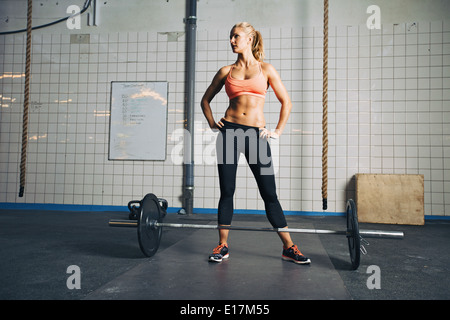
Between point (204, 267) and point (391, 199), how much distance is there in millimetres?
2687

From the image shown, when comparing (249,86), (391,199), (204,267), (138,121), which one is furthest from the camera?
(138,121)

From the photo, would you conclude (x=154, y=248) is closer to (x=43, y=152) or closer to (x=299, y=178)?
(x=299, y=178)

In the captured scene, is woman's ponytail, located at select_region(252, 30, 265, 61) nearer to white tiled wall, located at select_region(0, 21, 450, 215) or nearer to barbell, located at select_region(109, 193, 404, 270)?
barbell, located at select_region(109, 193, 404, 270)

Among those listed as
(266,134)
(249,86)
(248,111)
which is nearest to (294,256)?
(266,134)

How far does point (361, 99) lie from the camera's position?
4.00 meters

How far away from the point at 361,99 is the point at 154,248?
329 cm

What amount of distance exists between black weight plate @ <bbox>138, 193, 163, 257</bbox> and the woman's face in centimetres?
111

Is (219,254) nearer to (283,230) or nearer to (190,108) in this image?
(283,230)

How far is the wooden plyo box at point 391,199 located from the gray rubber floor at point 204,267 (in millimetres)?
512

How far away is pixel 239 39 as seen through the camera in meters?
1.88

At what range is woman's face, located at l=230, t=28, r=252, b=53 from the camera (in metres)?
1.88

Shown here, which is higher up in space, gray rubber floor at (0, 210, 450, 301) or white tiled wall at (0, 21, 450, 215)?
white tiled wall at (0, 21, 450, 215)

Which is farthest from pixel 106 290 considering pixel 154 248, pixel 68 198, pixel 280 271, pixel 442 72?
pixel 442 72

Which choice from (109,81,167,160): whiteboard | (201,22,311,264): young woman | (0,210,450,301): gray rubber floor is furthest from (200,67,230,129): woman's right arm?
(109,81,167,160): whiteboard
